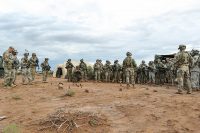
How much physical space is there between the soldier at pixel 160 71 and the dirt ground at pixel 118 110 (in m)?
10.3

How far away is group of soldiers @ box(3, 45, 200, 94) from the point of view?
17703 mm

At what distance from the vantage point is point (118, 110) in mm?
13844

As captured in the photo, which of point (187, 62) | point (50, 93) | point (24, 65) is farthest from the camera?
point (24, 65)

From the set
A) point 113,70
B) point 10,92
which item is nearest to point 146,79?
point 113,70

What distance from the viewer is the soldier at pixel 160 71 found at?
2784 centimetres

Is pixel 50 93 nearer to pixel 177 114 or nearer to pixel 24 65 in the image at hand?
pixel 24 65

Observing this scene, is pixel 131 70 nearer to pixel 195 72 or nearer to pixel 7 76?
pixel 195 72

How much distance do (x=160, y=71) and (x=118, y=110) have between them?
48.2 feet

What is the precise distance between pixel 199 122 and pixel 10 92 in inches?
429

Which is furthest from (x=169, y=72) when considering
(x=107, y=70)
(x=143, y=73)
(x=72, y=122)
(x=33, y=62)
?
(x=72, y=122)

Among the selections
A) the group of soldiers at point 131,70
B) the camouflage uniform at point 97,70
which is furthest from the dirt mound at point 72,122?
the camouflage uniform at point 97,70

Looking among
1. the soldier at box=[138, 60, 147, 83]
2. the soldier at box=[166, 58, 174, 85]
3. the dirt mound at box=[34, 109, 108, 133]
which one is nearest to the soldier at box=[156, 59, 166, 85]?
the soldier at box=[166, 58, 174, 85]

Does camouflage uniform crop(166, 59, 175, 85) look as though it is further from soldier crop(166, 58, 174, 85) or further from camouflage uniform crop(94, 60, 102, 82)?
camouflage uniform crop(94, 60, 102, 82)

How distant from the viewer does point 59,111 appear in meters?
13.5
